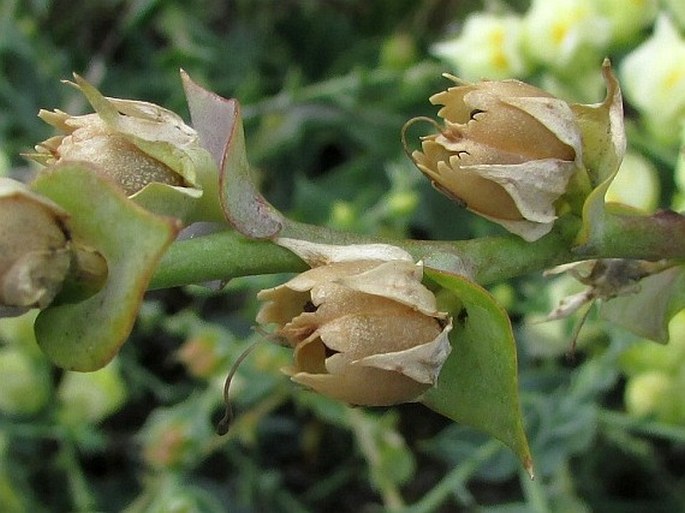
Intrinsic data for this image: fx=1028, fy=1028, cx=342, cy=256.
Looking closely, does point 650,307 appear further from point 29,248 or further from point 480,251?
point 29,248

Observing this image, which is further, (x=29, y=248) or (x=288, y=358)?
(x=288, y=358)

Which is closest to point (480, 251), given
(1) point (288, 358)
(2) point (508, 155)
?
(2) point (508, 155)

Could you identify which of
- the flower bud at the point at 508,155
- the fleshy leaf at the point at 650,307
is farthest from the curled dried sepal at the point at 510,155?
the fleshy leaf at the point at 650,307

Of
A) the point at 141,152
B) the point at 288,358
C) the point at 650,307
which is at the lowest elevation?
the point at 288,358

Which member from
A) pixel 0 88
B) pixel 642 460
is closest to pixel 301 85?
pixel 0 88

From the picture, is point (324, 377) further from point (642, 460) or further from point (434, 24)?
point (434, 24)
